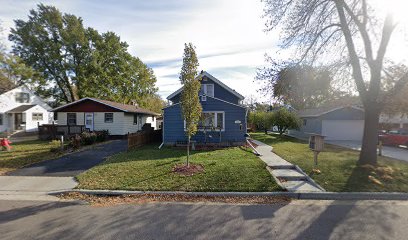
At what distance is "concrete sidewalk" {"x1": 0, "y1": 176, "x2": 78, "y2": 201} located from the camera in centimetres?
741

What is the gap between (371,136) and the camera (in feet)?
34.8

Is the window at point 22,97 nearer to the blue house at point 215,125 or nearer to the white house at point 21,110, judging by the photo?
the white house at point 21,110

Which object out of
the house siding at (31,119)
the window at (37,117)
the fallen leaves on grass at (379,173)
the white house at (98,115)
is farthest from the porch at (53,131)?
the fallen leaves on grass at (379,173)

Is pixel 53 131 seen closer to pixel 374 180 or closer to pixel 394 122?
pixel 374 180

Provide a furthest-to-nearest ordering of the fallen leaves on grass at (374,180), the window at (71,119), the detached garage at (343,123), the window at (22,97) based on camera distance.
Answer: the window at (22,97)
the detached garage at (343,123)
the window at (71,119)
the fallen leaves on grass at (374,180)

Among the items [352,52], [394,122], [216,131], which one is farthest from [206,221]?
[394,122]

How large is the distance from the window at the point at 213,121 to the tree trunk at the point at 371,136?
28.5ft

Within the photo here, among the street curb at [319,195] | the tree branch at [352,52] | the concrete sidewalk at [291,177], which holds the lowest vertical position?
the street curb at [319,195]

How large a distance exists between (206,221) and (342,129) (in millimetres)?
26448

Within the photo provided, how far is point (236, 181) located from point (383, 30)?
873 cm

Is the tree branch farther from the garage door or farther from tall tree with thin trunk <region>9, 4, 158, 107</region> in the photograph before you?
tall tree with thin trunk <region>9, 4, 158, 107</region>

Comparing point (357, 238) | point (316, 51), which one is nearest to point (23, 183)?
point (357, 238)

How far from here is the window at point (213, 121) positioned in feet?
56.7

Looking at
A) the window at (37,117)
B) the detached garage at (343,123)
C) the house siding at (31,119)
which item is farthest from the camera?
the window at (37,117)
